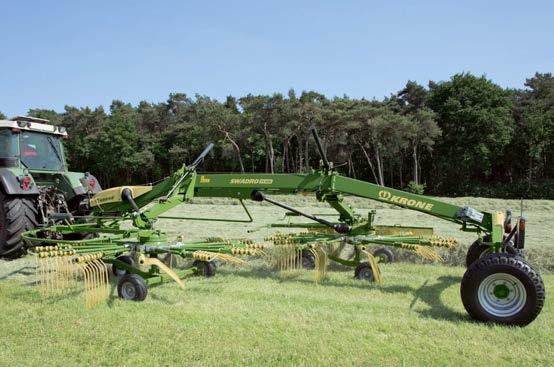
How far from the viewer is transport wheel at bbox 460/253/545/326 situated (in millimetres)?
4176

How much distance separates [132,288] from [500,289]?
12.0 ft

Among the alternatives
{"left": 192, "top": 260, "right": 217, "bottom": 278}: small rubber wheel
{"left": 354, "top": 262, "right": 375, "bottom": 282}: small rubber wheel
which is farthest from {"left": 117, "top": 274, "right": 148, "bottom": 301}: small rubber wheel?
{"left": 354, "top": 262, "right": 375, "bottom": 282}: small rubber wheel

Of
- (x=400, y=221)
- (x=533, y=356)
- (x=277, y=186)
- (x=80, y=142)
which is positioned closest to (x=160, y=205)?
(x=277, y=186)

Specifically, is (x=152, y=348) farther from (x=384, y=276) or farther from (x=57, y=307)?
(x=384, y=276)

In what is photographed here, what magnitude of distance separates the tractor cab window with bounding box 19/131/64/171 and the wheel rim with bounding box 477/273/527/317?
7176 millimetres

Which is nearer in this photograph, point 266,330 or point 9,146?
point 266,330

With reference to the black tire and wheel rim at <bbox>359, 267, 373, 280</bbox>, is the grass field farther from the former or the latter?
the black tire

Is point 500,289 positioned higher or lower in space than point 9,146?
lower

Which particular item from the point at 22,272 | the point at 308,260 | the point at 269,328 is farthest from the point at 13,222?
the point at 269,328

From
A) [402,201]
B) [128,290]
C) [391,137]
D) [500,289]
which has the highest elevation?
[391,137]

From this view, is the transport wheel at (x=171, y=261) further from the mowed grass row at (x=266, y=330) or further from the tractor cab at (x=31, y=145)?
the tractor cab at (x=31, y=145)

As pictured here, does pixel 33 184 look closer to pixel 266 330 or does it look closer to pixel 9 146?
pixel 9 146

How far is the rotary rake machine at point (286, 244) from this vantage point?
433 centimetres

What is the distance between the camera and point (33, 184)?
7379 millimetres
